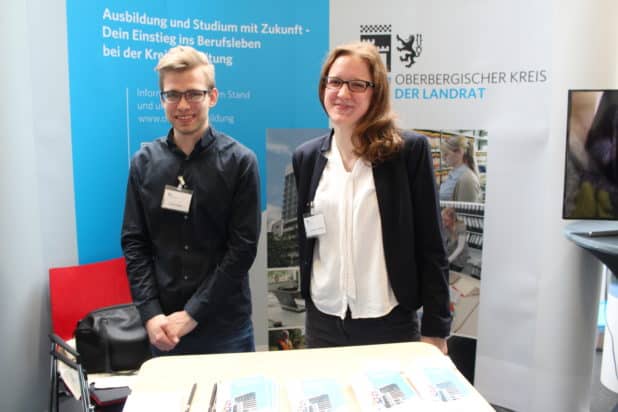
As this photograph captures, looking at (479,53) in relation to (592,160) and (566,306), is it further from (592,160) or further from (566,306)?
(566,306)

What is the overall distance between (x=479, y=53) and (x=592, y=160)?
76 cm

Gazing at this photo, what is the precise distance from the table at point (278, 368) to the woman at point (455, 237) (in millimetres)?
1301

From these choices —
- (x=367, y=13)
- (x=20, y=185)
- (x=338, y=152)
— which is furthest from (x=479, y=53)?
(x=20, y=185)

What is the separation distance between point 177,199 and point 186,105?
0.34 m

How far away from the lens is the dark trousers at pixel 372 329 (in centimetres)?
168

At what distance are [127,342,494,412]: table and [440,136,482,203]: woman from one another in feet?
4.41

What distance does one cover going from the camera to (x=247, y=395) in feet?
3.72

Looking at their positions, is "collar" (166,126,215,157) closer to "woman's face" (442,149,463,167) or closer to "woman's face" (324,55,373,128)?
"woman's face" (324,55,373,128)

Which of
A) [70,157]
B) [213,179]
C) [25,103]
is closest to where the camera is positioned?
[213,179]

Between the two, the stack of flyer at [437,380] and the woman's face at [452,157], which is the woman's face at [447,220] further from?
the stack of flyer at [437,380]

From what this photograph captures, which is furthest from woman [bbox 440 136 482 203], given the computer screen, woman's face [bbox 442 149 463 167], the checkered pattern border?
the checkered pattern border

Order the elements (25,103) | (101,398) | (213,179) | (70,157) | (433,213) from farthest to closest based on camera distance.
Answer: (70,157) → (25,103) → (101,398) → (213,179) → (433,213)

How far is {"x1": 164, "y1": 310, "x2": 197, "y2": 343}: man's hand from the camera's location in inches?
69.6

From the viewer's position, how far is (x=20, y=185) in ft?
7.36
